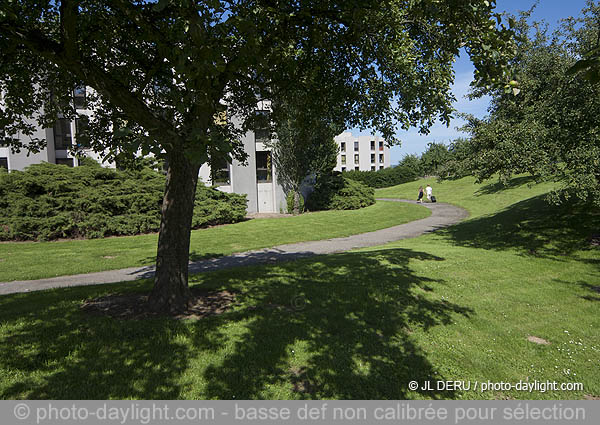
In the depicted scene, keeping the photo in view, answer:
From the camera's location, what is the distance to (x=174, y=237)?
5531 mm

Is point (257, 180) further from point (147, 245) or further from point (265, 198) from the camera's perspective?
point (147, 245)

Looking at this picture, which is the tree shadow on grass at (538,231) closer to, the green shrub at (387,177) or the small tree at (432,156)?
the green shrub at (387,177)

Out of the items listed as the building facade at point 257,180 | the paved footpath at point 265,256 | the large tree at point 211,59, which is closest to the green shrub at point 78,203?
the building facade at point 257,180

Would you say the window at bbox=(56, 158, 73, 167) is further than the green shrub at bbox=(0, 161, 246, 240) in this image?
Yes

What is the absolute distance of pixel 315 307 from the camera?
575 centimetres

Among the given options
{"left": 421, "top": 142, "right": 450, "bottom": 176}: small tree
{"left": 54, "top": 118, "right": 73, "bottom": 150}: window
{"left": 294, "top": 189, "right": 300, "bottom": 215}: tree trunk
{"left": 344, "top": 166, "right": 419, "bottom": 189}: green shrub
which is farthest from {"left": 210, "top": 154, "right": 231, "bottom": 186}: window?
{"left": 421, "top": 142, "right": 450, "bottom": 176}: small tree

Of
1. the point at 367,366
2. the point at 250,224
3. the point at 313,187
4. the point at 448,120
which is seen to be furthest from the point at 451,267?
the point at 313,187

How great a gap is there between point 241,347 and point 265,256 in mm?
6985

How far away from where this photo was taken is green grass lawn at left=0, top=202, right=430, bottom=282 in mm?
9984

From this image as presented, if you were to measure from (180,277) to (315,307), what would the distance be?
90.5 inches

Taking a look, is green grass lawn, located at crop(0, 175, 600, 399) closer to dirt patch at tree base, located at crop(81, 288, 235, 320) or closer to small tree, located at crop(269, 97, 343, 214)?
dirt patch at tree base, located at crop(81, 288, 235, 320)

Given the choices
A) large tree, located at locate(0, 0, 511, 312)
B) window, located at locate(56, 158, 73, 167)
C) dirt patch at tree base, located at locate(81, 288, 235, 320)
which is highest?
window, located at locate(56, 158, 73, 167)

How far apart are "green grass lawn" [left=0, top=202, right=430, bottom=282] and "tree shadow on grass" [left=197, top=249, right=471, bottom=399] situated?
5.17m

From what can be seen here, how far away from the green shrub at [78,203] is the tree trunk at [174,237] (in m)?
11.2
